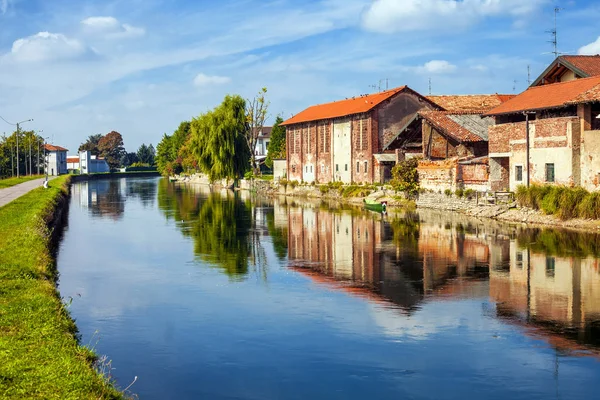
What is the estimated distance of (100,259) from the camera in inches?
1180

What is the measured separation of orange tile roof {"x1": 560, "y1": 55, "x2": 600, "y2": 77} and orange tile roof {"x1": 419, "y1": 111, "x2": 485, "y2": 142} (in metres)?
7.60

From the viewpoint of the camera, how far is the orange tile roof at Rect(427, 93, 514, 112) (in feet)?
222

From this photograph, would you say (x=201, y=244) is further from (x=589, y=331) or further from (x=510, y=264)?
(x=589, y=331)

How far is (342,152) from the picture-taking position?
68.6 meters

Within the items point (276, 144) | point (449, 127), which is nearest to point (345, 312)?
point (449, 127)

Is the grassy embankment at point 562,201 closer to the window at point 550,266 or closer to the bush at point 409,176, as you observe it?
the window at point 550,266

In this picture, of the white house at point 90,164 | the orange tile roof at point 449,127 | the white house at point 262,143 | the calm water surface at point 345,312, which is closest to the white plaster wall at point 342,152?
the orange tile roof at point 449,127

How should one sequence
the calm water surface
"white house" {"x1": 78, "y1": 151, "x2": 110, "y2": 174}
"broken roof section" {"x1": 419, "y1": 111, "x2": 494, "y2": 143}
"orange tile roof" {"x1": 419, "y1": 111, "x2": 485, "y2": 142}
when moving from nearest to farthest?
the calm water surface
"orange tile roof" {"x1": 419, "y1": 111, "x2": 485, "y2": 142}
"broken roof section" {"x1": 419, "y1": 111, "x2": 494, "y2": 143}
"white house" {"x1": 78, "y1": 151, "x2": 110, "y2": 174}

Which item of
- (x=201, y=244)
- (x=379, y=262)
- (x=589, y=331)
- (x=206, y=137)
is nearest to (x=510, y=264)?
(x=379, y=262)

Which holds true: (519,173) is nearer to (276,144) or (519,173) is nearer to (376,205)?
(376,205)

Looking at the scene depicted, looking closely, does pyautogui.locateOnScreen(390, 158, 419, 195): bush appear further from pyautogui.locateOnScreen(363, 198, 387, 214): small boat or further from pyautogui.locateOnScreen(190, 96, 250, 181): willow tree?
pyautogui.locateOnScreen(190, 96, 250, 181): willow tree

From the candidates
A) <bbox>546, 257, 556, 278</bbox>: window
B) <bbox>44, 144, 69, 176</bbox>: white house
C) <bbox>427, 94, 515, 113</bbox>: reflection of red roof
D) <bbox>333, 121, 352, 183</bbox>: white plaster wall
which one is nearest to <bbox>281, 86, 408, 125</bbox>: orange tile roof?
<bbox>333, 121, 352, 183</bbox>: white plaster wall

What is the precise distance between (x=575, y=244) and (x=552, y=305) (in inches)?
455

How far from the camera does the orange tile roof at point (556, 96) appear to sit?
38.0 metres
